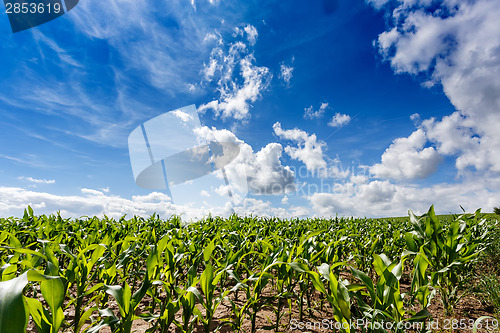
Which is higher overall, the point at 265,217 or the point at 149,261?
the point at 265,217

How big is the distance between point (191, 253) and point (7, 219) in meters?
6.65

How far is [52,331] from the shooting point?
5.34ft

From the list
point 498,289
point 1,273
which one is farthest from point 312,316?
point 1,273

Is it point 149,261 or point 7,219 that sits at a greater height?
point 7,219

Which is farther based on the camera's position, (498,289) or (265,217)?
(265,217)

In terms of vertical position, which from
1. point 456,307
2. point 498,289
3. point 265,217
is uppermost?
point 265,217

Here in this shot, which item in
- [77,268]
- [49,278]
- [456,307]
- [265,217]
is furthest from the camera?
[265,217]

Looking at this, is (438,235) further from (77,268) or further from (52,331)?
(77,268)

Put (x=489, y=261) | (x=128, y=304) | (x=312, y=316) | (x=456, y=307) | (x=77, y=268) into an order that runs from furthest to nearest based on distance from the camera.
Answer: (x=489, y=261) < (x=456, y=307) < (x=312, y=316) < (x=77, y=268) < (x=128, y=304)

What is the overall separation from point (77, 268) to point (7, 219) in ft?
21.1

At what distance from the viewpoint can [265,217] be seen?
909cm

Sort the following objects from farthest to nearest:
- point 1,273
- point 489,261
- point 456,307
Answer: point 489,261 → point 456,307 → point 1,273

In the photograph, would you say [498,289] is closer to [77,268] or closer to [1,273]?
[77,268]

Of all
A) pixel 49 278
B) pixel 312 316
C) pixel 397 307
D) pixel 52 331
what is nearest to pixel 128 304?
pixel 52 331
